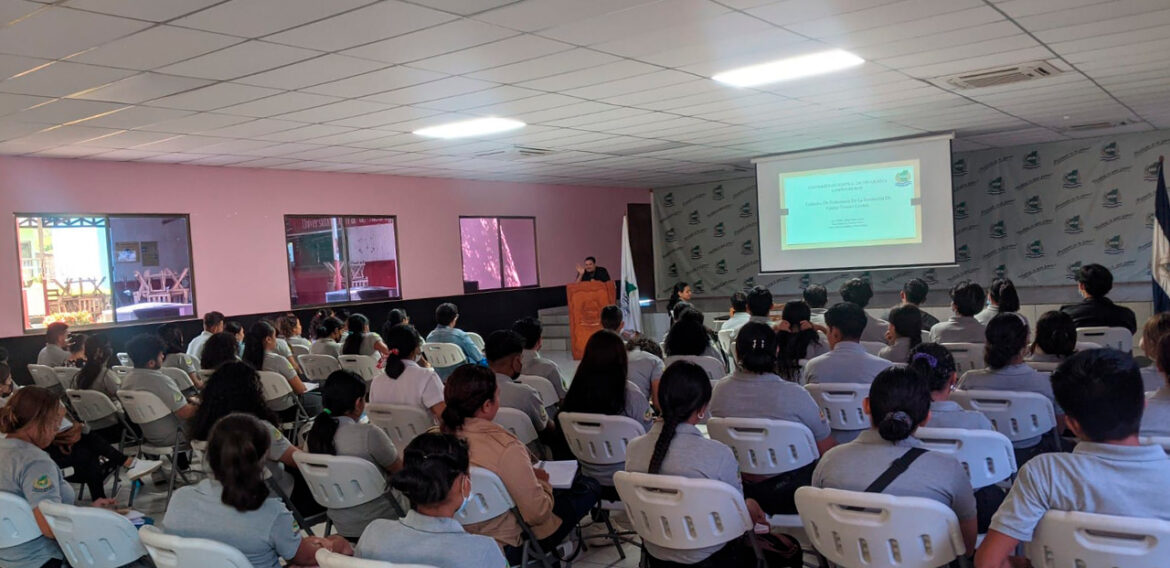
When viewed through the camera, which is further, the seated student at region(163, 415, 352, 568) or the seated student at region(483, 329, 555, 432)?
the seated student at region(483, 329, 555, 432)

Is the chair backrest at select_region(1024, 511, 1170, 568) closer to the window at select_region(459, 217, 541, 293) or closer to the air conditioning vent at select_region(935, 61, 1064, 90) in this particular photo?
the air conditioning vent at select_region(935, 61, 1064, 90)

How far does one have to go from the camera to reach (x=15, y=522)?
3.05 m

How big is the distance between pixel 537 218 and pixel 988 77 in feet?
29.4

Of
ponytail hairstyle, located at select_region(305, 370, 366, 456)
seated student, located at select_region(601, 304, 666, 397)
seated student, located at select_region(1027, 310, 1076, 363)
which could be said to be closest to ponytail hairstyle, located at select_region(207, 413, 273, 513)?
ponytail hairstyle, located at select_region(305, 370, 366, 456)

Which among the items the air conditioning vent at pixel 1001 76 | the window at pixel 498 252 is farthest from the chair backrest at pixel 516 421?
the window at pixel 498 252

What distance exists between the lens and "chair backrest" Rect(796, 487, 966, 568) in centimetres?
224

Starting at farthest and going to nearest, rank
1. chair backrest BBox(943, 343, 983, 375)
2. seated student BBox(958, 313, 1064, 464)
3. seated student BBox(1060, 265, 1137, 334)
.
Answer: seated student BBox(1060, 265, 1137, 334) → chair backrest BBox(943, 343, 983, 375) → seated student BBox(958, 313, 1064, 464)

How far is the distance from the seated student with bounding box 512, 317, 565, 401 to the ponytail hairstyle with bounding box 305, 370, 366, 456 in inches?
65.9

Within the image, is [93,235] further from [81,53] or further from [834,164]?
[834,164]

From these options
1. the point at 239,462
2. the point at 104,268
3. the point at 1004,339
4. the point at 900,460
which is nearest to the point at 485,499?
the point at 239,462

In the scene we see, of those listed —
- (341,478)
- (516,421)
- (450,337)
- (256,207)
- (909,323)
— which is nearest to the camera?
(341,478)

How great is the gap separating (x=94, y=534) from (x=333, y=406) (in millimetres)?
1032

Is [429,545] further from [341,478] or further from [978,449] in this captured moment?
[978,449]

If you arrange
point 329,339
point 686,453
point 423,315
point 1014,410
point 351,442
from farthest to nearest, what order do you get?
point 423,315
point 329,339
point 1014,410
point 351,442
point 686,453
